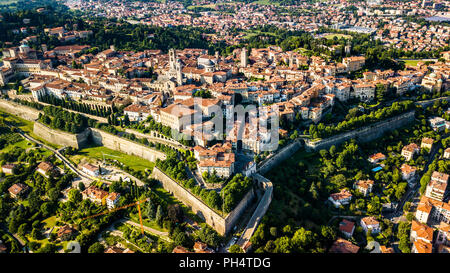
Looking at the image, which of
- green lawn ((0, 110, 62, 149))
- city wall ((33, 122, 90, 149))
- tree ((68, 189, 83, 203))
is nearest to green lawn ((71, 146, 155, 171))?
city wall ((33, 122, 90, 149))

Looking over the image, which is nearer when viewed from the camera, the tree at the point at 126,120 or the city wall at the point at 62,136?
the city wall at the point at 62,136

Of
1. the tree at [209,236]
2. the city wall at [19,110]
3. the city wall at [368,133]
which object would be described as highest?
the city wall at [19,110]

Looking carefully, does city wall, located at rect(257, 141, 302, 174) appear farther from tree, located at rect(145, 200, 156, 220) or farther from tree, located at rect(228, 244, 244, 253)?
tree, located at rect(145, 200, 156, 220)

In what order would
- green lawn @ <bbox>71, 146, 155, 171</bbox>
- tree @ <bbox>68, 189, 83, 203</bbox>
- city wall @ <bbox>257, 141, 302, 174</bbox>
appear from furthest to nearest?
green lawn @ <bbox>71, 146, 155, 171</bbox>
city wall @ <bbox>257, 141, 302, 174</bbox>
tree @ <bbox>68, 189, 83, 203</bbox>

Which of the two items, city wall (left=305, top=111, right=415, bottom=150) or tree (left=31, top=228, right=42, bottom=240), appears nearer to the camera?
tree (left=31, top=228, right=42, bottom=240)

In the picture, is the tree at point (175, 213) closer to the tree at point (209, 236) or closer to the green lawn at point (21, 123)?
the tree at point (209, 236)

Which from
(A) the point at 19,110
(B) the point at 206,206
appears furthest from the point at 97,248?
(A) the point at 19,110

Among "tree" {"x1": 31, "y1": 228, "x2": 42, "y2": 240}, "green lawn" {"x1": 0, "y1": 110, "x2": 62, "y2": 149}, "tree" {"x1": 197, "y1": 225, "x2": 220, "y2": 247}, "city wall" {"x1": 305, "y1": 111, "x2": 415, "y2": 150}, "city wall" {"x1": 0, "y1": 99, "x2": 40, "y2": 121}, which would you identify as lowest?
"tree" {"x1": 31, "y1": 228, "x2": 42, "y2": 240}

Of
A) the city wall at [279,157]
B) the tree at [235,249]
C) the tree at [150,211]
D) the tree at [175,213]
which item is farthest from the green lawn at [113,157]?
the tree at [235,249]
